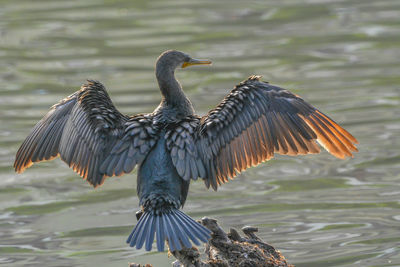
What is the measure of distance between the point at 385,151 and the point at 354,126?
793 mm

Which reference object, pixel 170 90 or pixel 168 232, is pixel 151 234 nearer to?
pixel 168 232

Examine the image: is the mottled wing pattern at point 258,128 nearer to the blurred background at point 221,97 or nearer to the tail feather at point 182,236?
the tail feather at point 182,236

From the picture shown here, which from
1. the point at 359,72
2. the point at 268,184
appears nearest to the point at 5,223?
the point at 268,184

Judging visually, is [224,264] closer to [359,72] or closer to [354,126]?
[354,126]

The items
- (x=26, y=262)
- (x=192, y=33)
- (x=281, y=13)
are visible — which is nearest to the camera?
(x=26, y=262)

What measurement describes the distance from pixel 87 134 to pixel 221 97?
5.62 meters

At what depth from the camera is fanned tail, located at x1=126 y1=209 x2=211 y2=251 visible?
5777 millimetres

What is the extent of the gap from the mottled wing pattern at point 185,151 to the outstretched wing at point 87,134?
0.21m

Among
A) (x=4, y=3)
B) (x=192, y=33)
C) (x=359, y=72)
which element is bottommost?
(x=359, y=72)

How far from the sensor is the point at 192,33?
50.6 ft

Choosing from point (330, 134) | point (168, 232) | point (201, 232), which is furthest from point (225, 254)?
point (330, 134)

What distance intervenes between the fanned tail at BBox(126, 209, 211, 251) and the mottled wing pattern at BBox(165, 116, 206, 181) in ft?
1.46

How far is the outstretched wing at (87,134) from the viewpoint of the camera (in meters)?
6.66

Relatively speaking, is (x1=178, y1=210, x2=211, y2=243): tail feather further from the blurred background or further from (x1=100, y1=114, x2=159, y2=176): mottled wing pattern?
the blurred background
